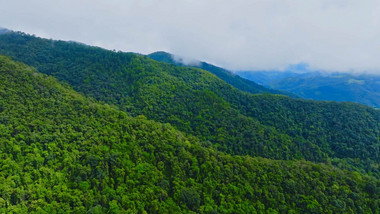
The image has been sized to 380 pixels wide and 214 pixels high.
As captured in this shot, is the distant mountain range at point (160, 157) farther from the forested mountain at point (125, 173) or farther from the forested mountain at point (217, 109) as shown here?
the forested mountain at point (217, 109)

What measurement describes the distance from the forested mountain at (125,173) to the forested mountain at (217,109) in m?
23.7

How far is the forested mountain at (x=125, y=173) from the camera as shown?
46.4 m

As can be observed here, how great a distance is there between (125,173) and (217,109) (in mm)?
61457

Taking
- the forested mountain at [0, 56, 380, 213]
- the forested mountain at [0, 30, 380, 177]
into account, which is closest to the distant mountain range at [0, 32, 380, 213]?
the forested mountain at [0, 56, 380, 213]

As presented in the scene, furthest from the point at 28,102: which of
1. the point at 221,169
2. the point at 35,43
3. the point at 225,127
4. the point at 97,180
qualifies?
the point at 35,43

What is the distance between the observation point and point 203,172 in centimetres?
5966

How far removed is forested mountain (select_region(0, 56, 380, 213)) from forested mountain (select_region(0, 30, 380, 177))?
933 inches

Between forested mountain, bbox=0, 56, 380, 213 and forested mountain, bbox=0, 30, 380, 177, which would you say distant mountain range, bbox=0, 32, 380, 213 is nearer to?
forested mountain, bbox=0, 56, 380, 213

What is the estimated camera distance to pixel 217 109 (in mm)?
106375

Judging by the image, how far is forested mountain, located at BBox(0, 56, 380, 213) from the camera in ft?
152

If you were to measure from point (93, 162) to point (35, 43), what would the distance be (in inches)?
4978

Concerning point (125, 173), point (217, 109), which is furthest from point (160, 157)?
point (217, 109)

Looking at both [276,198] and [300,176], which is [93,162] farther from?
[300,176]

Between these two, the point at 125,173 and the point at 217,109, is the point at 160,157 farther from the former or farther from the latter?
the point at 217,109
